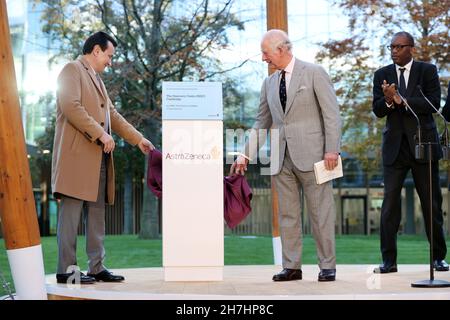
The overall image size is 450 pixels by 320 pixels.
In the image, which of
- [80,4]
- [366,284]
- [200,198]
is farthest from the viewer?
[80,4]

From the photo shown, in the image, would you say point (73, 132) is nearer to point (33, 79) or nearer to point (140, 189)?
point (33, 79)

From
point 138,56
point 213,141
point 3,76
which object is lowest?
point 213,141

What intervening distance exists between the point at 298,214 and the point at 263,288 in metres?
0.85

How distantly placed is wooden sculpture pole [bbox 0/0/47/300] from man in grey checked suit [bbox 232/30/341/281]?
189cm

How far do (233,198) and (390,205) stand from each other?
1391mm

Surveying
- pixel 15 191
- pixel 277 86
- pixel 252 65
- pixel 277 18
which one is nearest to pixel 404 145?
pixel 277 86

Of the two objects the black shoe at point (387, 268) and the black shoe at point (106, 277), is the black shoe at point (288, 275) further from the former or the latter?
the black shoe at point (106, 277)

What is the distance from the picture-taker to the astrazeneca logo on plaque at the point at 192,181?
18.6 ft

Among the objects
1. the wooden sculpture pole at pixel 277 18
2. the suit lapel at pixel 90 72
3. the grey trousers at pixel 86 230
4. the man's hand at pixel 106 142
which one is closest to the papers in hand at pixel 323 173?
the man's hand at pixel 106 142

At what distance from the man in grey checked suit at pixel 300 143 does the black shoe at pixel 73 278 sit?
1.40m

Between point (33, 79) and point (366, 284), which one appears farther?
point (33, 79)

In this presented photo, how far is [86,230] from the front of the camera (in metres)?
6.00

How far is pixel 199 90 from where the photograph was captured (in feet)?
18.7

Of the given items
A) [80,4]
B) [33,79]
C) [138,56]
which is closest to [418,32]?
[138,56]
